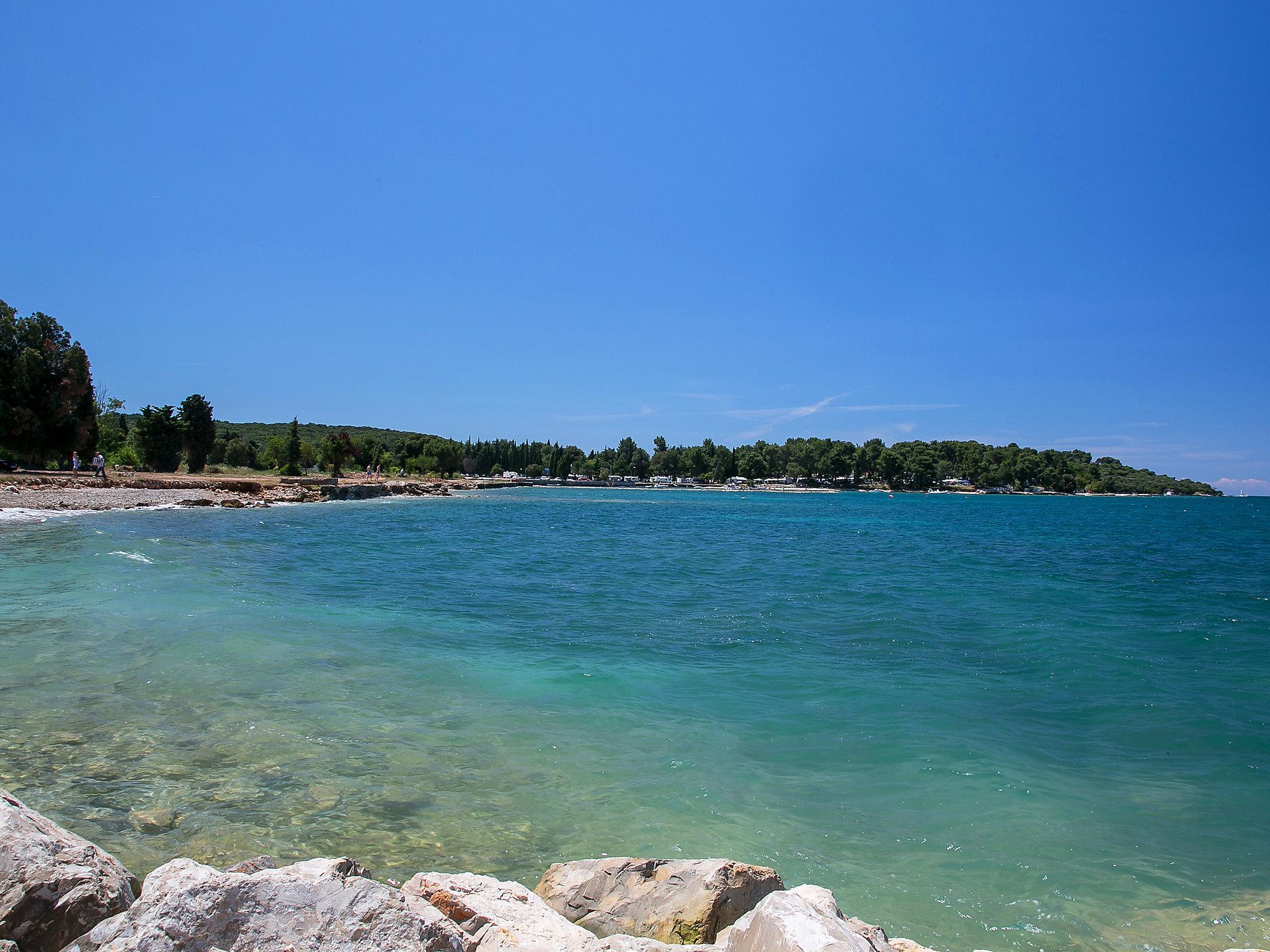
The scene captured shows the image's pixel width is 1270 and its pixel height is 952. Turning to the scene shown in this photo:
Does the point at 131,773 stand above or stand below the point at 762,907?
below

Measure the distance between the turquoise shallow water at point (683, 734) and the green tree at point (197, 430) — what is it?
167ft

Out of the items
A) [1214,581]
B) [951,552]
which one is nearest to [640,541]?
[951,552]

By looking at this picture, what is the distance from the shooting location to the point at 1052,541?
3881 cm

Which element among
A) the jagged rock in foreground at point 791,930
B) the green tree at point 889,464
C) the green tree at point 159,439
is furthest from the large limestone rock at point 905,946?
the green tree at point 889,464

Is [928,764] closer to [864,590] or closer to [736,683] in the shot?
[736,683]

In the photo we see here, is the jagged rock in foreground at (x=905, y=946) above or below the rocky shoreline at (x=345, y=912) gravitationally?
below

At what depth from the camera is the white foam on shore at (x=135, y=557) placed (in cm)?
1831

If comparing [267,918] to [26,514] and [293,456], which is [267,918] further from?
[293,456]

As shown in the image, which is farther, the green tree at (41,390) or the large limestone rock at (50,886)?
the green tree at (41,390)

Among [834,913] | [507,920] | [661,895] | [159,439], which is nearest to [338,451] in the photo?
[159,439]

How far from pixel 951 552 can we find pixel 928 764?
26956mm

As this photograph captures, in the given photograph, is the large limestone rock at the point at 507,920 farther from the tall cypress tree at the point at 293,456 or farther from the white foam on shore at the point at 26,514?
the tall cypress tree at the point at 293,456

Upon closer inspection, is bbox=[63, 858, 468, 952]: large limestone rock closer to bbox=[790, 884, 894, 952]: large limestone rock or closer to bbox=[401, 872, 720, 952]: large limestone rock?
bbox=[401, 872, 720, 952]: large limestone rock

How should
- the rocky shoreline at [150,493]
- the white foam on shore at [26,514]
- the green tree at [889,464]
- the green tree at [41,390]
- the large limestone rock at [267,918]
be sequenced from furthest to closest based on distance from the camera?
1. the green tree at [889,464]
2. the green tree at [41,390]
3. the rocky shoreline at [150,493]
4. the white foam on shore at [26,514]
5. the large limestone rock at [267,918]
